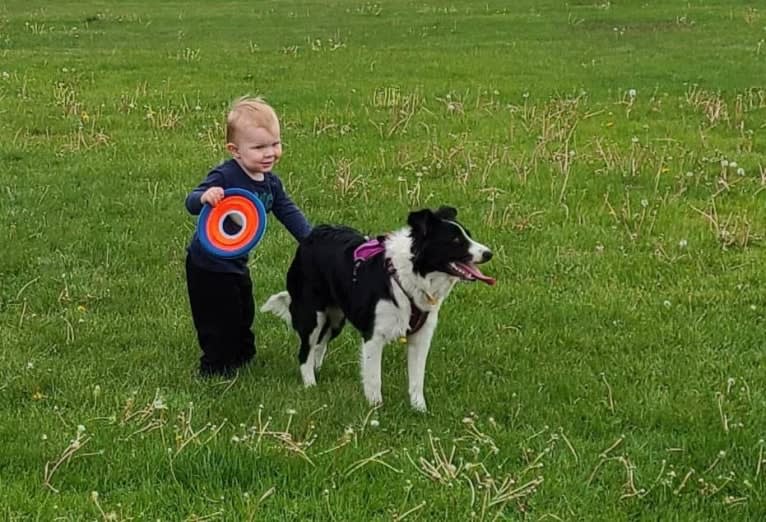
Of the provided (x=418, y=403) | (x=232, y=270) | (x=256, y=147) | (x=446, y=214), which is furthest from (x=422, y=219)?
(x=232, y=270)

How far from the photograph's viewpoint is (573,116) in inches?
531

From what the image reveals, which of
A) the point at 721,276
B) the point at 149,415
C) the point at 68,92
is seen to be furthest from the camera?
the point at 68,92

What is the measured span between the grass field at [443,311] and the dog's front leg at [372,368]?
79 millimetres

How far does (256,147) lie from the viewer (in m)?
6.36

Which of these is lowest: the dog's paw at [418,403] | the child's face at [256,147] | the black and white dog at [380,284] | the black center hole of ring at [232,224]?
the dog's paw at [418,403]

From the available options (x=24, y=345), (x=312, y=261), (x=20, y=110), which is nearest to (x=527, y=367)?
(x=312, y=261)

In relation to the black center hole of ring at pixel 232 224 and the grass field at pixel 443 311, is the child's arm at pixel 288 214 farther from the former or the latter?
the grass field at pixel 443 311

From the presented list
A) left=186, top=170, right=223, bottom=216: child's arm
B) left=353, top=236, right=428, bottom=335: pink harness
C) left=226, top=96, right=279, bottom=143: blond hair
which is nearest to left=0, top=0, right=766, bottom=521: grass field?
left=353, top=236, right=428, bottom=335: pink harness

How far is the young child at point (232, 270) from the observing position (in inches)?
253

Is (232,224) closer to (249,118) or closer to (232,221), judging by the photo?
(232,221)

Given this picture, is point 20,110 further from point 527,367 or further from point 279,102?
point 527,367

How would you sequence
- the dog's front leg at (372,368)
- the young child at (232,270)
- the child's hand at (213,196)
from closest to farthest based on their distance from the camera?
the dog's front leg at (372,368) → the child's hand at (213,196) → the young child at (232,270)

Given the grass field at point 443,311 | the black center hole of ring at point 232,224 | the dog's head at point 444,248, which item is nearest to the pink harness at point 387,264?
the dog's head at point 444,248

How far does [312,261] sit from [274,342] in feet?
3.21
